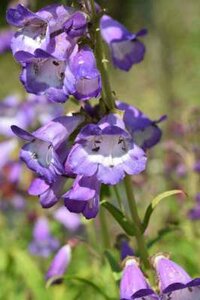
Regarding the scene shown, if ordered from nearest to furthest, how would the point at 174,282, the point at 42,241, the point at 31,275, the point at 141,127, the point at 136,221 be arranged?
1. the point at 174,282
2. the point at 136,221
3. the point at 141,127
4. the point at 31,275
5. the point at 42,241

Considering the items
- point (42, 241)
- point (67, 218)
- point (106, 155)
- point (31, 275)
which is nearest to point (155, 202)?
point (106, 155)

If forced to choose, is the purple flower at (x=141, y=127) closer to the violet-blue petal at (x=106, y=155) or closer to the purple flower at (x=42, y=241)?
the violet-blue petal at (x=106, y=155)

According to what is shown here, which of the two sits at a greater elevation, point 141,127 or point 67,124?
point 67,124

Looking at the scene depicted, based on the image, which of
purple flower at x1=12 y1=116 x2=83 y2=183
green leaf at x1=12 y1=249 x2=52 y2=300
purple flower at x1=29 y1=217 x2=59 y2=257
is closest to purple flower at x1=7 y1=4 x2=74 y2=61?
purple flower at x1=12 y1=116 x2=83 y2=183

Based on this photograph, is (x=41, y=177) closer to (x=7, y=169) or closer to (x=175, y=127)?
(x=175, y=127)

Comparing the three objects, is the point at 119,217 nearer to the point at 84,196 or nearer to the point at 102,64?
the point at 84,196

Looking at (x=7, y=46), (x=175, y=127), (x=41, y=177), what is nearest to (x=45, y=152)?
(x=41, y=177)

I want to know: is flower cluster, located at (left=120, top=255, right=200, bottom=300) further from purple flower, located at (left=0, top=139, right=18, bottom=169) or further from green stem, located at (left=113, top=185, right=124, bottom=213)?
purple flower, located at (left=0, top=139, right=18, bottom=169)
